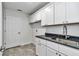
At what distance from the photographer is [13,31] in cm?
441

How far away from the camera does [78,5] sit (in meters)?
1.80

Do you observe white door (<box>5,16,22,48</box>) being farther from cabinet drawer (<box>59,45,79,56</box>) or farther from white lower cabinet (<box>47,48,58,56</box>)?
cabinet drawer (<box>59,45,79,56</box>)

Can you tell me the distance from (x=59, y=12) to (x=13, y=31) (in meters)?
→ 2.95

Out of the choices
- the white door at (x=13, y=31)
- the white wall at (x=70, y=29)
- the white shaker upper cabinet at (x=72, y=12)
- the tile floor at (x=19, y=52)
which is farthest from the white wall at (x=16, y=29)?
the white shaker upper cabinet at (x=72, y=12)

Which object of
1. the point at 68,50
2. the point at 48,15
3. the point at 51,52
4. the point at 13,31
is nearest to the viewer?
the point at 68,50

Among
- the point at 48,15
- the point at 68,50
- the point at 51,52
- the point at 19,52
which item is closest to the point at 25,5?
the point at 48,15

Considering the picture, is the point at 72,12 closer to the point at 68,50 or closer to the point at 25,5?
the point at 68,50

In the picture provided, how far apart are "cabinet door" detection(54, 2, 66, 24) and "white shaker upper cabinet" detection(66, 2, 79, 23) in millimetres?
162

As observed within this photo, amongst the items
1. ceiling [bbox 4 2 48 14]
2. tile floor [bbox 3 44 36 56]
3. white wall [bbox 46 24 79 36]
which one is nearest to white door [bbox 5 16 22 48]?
tile floor [bbox 3 44 36 56]

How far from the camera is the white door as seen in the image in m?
4.15

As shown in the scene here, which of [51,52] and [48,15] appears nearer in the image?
[51,52]

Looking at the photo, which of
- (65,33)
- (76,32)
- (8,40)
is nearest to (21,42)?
(8,40)

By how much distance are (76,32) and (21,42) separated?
11.4 feet

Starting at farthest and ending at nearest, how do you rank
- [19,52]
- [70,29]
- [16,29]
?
[16,29] < [19,52] < [70,29]
